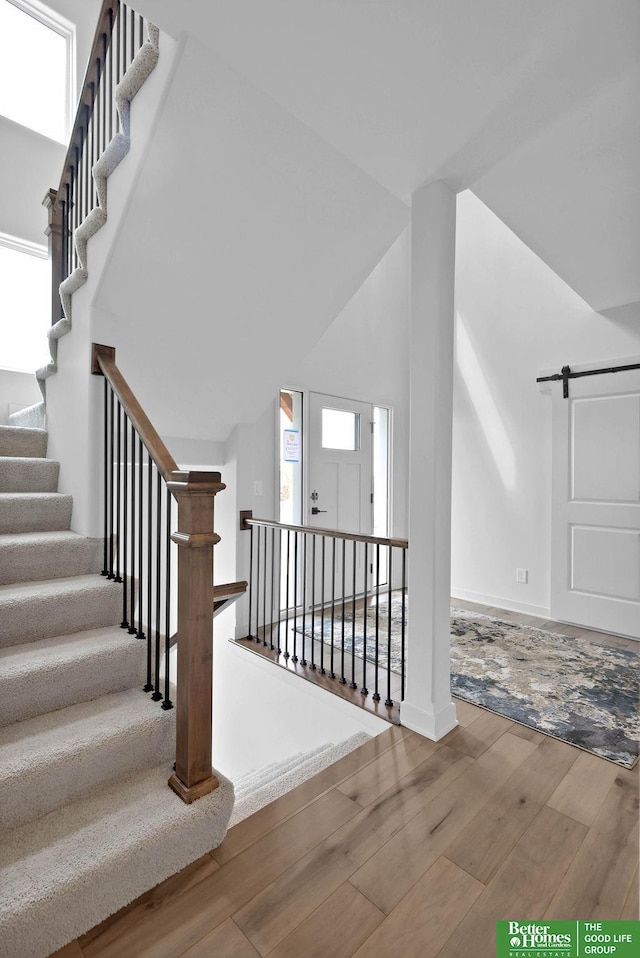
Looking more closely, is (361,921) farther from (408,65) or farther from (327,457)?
(327,457)

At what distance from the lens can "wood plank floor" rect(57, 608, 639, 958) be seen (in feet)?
4.12

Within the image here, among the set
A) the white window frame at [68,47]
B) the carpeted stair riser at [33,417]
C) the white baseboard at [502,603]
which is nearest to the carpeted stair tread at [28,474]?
the carpeted stair riser at [33,417]

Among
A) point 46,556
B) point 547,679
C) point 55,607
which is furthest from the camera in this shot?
point 547,679

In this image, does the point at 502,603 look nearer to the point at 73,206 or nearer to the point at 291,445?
the point at 291,445

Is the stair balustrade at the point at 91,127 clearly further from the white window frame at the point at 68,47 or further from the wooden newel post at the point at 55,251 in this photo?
the white window frame at the point at 68,47

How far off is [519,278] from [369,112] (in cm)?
301

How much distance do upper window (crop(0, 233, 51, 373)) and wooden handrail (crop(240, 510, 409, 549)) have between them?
222 cm

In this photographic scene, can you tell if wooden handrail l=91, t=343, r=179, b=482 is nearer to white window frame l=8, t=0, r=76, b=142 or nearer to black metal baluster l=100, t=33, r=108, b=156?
black metal baluster l=100, t=33, r=108, b=156

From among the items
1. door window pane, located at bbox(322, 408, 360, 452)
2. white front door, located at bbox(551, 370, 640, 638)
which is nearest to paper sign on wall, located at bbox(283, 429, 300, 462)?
door window pane, located at bbox(322, 408, 360, 452)

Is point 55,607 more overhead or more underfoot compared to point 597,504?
more underfoot

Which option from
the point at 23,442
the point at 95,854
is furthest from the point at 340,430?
the point at 95,854

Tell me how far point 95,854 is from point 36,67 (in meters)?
5.91

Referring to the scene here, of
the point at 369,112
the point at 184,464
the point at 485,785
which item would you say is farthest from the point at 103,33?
the point at 485,785

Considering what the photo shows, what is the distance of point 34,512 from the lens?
2.32 meters
